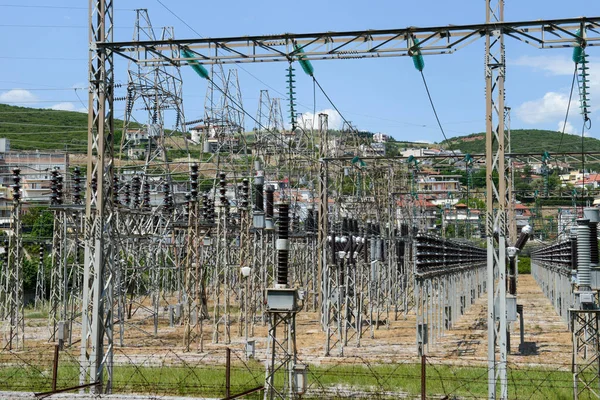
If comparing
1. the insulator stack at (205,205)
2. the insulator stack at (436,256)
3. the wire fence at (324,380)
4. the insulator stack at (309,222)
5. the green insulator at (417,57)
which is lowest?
the wire fence at (324,380)

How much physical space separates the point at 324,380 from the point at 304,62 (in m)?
5.85

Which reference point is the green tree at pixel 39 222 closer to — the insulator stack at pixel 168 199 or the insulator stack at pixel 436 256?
the insulator stack at pixel 168 199

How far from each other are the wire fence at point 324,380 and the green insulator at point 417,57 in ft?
15.8

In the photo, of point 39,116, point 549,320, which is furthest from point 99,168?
point 39,116

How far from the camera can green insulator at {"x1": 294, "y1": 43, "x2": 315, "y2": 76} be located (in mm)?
12985

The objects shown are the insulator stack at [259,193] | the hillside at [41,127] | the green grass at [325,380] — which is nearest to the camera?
the green grass at [325,380]

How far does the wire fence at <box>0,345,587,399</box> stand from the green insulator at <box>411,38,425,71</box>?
15.8ft

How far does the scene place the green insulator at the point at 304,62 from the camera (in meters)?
13.0

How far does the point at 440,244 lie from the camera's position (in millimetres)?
23875

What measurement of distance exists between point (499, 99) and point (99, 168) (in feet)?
20.7

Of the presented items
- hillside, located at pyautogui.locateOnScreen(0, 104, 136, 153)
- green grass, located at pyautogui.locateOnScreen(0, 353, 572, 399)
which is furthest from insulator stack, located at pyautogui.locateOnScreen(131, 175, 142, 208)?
hillside, located at pyautogui.locateOnScreen(0, 104, 136, 153)

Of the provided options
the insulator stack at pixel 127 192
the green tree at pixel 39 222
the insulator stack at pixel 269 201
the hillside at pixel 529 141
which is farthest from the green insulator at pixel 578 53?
the hillside at pixel 529 141

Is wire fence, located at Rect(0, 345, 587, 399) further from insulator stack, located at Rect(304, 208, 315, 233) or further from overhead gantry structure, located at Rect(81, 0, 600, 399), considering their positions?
insulator stack, located at Rect(304, 208, 315, 233)

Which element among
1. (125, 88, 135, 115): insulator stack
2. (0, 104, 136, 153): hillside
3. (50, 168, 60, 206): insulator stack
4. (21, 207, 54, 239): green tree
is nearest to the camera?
(50, 168, 60, 206): insulator stack
